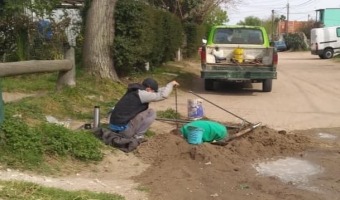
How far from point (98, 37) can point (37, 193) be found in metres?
8.18

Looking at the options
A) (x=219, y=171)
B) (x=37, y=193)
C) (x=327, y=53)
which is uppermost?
(x=327, y=53)

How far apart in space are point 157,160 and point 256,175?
1.36 m

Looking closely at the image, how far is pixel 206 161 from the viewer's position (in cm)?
690

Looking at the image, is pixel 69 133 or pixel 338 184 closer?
pixel 338 184

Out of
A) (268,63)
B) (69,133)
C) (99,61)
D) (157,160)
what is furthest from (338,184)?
(268,63)

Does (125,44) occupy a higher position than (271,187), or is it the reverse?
(125,44)

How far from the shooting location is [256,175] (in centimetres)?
651

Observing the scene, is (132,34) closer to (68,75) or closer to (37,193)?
(68,75)

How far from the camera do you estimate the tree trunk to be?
12.8 meters

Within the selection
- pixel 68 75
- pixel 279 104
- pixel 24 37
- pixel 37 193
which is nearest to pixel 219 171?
pixel 37 193

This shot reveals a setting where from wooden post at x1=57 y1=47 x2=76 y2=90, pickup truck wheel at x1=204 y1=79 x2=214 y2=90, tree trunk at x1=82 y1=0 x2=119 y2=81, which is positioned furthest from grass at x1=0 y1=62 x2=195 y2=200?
pickup truck wheel at x1=204 y1=79 x2=214 y2=90

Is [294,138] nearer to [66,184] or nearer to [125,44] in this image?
[66,184]

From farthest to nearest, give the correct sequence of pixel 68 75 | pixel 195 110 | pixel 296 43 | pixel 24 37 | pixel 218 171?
pixel 296 43
pixel 24 37
pixel 68 75
pixel 195 110
pixel 218 171

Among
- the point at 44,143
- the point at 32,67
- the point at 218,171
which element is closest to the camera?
the point at 218,171
